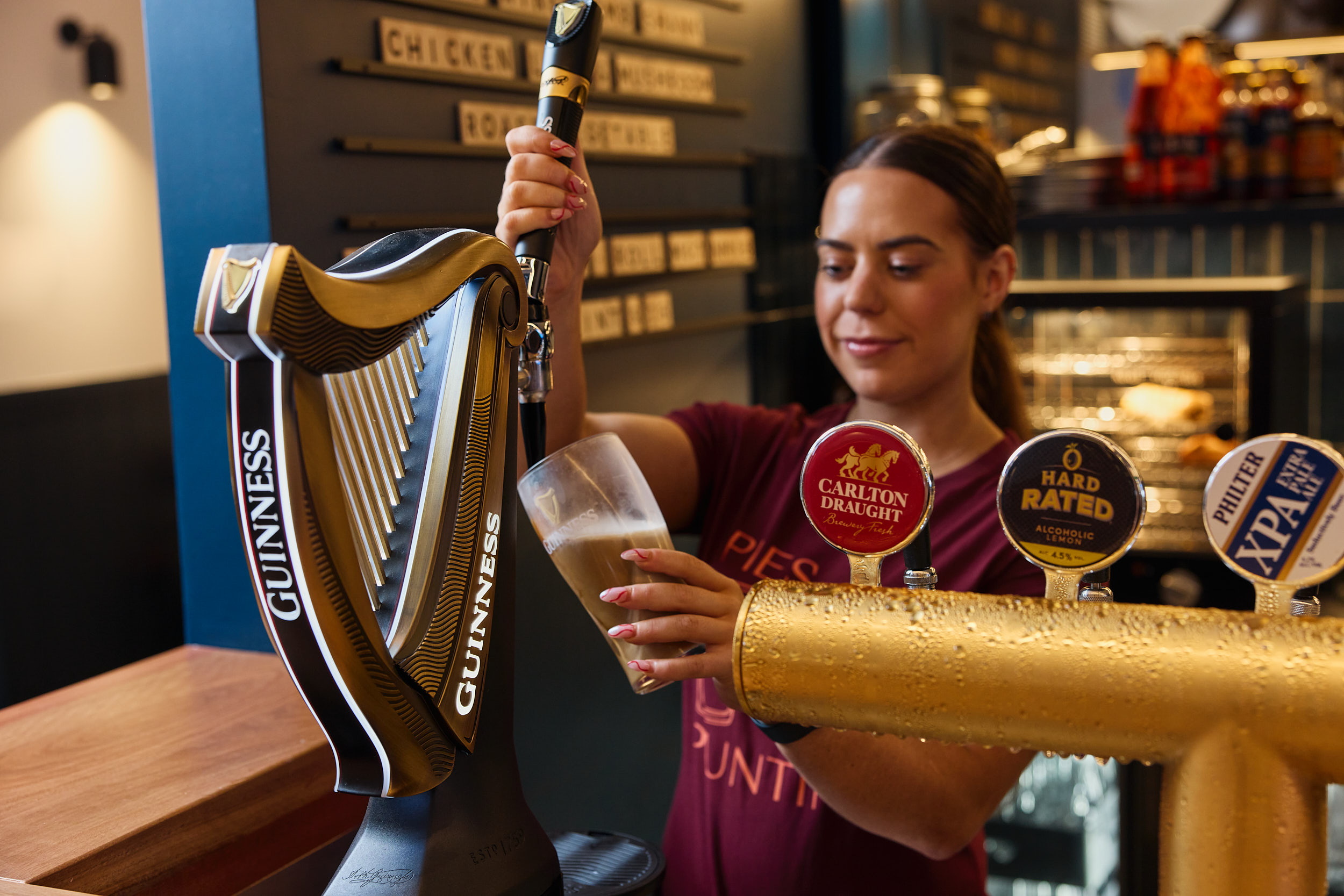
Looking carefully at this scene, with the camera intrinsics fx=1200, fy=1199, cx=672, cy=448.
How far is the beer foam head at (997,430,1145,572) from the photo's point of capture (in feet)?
1.70

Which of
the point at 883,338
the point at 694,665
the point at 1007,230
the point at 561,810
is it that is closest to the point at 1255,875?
the point at 694,665

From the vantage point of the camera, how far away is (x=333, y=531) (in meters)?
0.57

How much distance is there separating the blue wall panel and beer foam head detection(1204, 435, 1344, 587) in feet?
3.60

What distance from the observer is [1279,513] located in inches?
18.9

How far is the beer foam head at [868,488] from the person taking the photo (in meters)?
0.55

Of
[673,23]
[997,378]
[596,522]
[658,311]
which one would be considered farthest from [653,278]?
[596,522]

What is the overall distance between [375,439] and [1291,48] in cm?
444

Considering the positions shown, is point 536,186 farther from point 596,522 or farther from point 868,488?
point 868,488

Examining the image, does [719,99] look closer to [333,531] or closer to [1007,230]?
[1007,230]

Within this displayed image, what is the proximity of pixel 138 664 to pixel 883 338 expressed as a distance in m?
0.87

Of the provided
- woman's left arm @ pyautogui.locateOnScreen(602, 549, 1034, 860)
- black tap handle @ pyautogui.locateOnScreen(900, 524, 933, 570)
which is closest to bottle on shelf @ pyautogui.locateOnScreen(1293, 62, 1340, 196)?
woman's left arm @ pyautogui.locateOnScreen(602, 549, 1034, 860)

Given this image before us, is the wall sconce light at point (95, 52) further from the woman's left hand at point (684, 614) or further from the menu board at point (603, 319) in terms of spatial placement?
the woman's left hand at point (684, 614)

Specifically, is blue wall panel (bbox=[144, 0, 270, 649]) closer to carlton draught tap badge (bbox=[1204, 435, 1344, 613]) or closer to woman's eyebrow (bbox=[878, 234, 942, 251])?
woman's eyebrow (bbox=[878, 234, 942, 251])

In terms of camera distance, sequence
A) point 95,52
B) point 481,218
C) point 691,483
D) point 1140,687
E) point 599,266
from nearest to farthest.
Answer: point 1140,687 < point 691,483 < point 481,218 < point 599,266 < point 95,52
